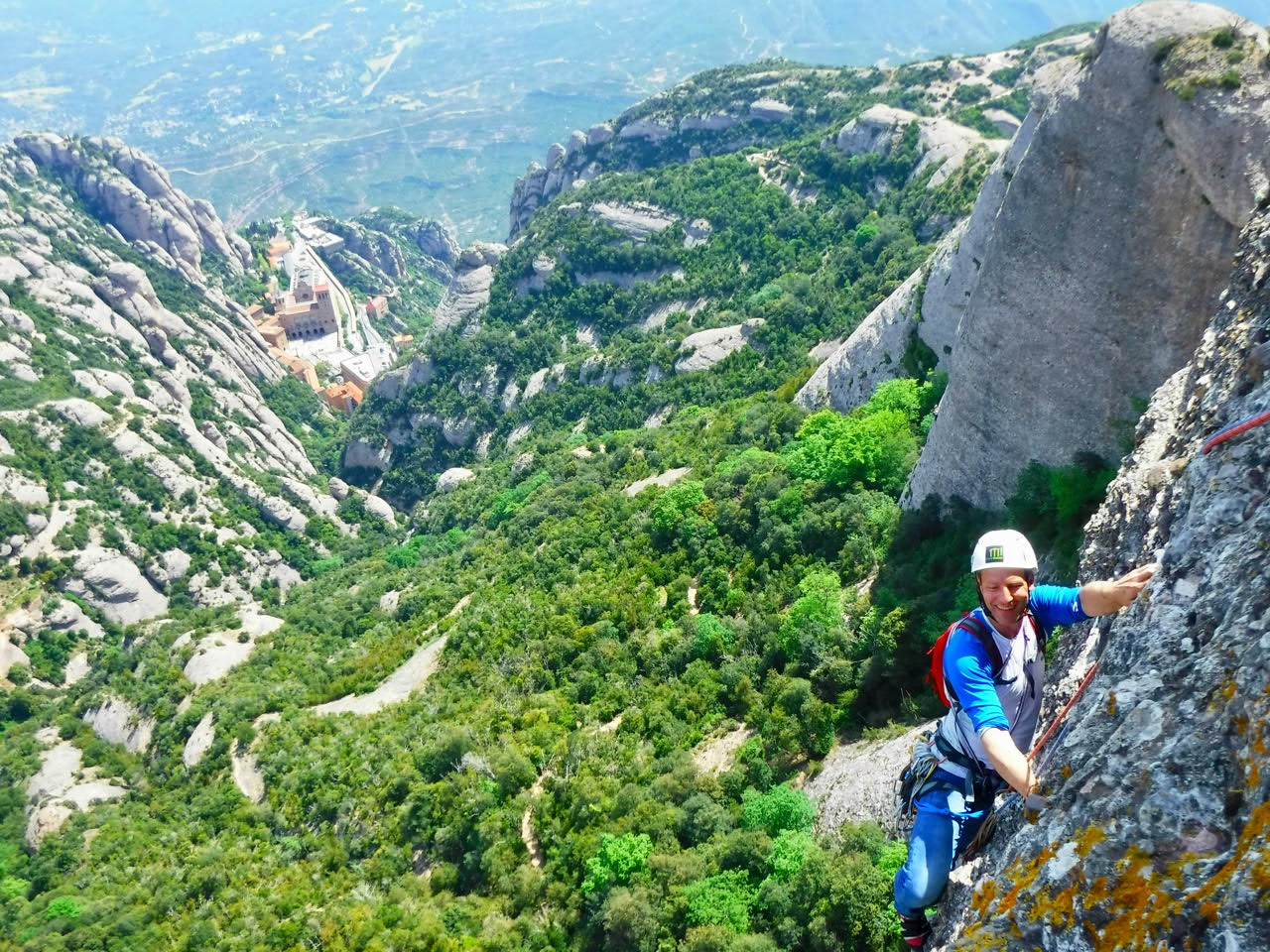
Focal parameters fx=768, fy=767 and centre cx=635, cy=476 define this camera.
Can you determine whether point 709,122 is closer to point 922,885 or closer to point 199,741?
point 199,741

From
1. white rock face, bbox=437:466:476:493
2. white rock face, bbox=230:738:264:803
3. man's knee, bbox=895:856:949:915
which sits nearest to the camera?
man's knee, bbox=895:856:949:915

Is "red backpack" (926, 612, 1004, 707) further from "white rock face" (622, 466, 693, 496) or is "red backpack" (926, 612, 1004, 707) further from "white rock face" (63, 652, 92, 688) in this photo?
"white rock face" (63, 652, 92, 688)

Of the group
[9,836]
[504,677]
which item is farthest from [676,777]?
[9,836]

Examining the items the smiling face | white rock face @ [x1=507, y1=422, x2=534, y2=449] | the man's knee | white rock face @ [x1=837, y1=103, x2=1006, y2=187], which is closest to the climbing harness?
the man's knee

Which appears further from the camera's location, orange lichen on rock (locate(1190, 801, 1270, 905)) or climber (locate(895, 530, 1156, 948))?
climber (locate(895, 530, 1156, 948))

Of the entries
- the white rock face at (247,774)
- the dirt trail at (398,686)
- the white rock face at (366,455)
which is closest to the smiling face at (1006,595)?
the dirt trail at (398,686)

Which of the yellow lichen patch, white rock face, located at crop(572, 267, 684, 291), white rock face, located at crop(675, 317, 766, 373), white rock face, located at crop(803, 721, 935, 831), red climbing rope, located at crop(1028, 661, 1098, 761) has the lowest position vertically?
white rock face, located at crop(675, 317, 766, 373)
